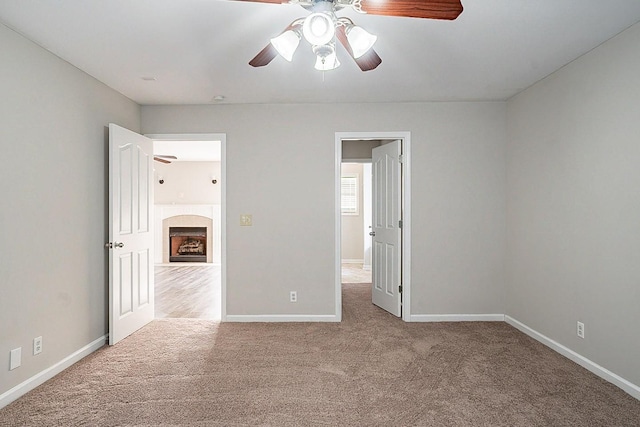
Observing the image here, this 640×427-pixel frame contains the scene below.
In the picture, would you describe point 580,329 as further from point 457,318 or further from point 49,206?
point 49,206

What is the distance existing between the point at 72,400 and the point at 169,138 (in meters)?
2.74

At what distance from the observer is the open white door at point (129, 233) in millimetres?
3561

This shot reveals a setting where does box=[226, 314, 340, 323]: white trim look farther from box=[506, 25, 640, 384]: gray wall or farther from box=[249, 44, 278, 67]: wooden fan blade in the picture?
box=[249, 44, 278, 67]: wooden fan blade

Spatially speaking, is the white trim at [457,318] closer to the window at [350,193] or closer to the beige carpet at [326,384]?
the beige carpet at [326,384]

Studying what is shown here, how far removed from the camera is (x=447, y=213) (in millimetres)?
4328

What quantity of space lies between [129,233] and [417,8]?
3280 mm

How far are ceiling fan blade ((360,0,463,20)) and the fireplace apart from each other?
822 centimetres

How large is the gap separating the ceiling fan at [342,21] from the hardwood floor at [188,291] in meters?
3.36

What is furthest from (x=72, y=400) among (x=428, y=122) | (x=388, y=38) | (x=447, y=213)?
(x=428, y=122)

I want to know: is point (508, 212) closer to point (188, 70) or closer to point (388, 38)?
point (388, 38)

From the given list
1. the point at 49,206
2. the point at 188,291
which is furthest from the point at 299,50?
the point at 188,291

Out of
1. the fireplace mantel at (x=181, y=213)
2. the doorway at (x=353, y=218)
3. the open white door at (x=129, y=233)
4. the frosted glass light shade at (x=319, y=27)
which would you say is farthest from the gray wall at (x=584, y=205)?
the fireplace mantel at (x=181, y=213)

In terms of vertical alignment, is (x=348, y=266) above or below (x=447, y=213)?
below

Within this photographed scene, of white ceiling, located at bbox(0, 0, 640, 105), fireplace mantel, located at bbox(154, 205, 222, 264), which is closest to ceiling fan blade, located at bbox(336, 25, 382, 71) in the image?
white ceiling, located at bbox(0, 0, 640, 105)
